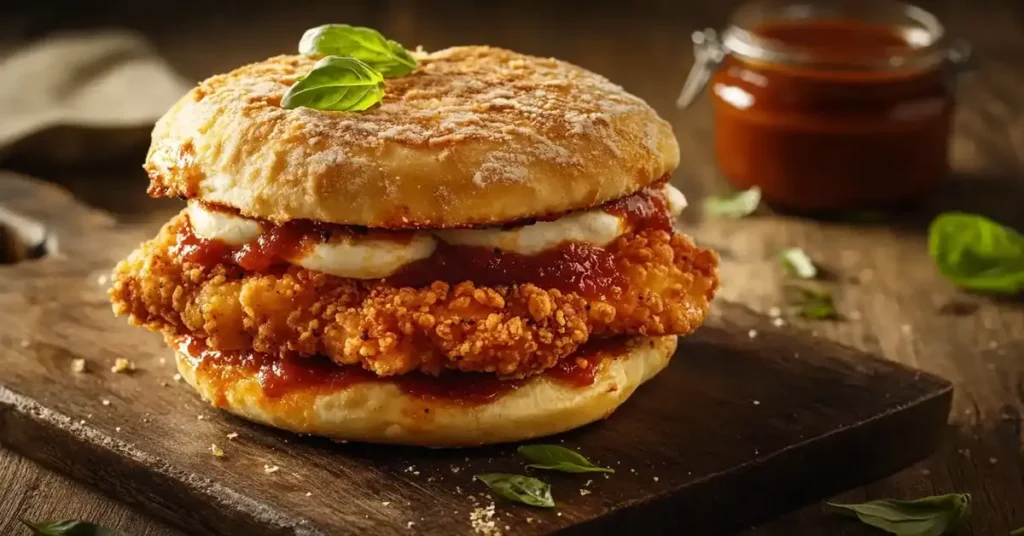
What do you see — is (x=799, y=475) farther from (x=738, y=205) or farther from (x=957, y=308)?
(x=738, y=205)

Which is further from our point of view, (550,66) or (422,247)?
(550,66)

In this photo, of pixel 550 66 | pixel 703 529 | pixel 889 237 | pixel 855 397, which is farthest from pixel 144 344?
pixel 889 237

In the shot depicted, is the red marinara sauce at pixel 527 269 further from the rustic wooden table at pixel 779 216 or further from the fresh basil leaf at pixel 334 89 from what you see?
the rustic wooden table at pixel 779 216

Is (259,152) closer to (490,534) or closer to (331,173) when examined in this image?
(331,173)

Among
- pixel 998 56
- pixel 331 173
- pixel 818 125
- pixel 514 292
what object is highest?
pixel 331 173

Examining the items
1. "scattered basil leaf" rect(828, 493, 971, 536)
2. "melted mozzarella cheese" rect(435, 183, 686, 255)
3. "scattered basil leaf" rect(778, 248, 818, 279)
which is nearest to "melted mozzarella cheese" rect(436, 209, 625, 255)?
"melted mozzarella cheese" rect(435, 183, 686, 255)

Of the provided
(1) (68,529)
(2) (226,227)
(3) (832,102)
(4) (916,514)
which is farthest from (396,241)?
(3) (832,102)
